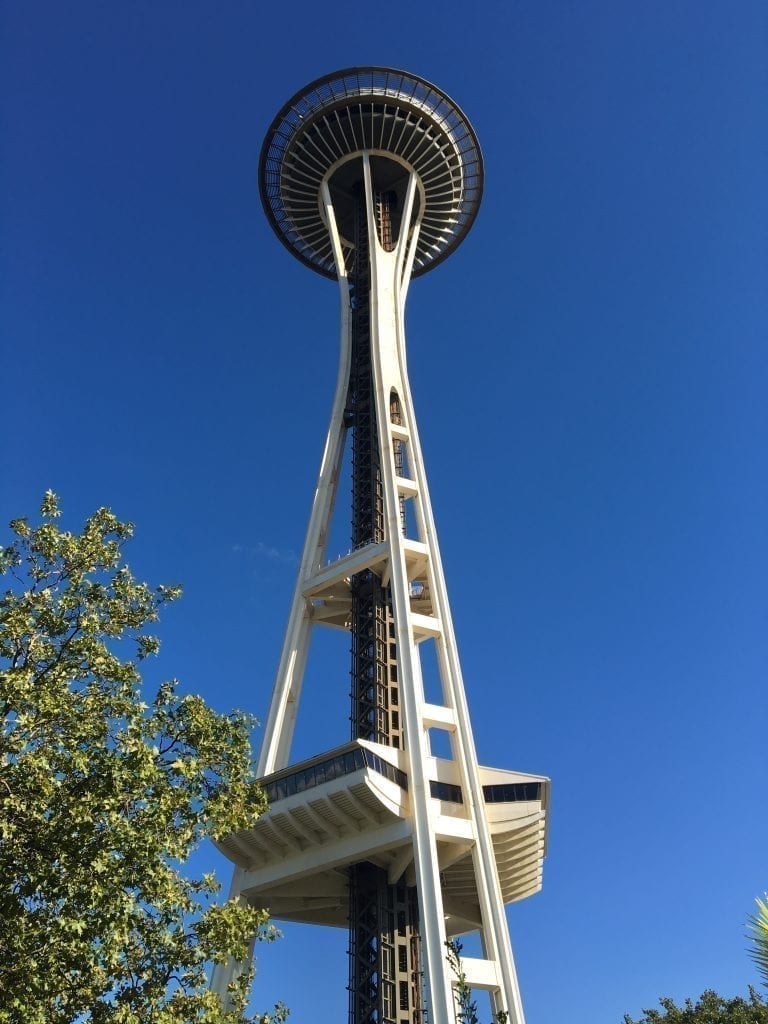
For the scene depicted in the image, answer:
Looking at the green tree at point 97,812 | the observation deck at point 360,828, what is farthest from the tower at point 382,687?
the green tree at point 97,812

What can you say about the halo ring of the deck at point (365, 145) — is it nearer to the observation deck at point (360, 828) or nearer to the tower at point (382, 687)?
the tower at point (382, 687)

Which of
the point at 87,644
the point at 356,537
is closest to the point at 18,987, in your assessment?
the point at 87,644

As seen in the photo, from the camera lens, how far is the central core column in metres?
27.6

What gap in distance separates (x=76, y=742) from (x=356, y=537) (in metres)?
25.7

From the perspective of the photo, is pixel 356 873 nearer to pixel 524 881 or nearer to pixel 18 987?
pixel 524 881

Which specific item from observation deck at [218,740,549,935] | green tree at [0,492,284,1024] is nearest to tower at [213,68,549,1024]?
observation deck at [218,740,549,935]

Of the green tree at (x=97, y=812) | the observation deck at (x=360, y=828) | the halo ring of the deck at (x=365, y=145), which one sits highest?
the halo ring of the deck at (x=365, y=145)

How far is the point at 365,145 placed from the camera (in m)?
47.6

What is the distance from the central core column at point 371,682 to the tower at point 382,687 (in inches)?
2.9

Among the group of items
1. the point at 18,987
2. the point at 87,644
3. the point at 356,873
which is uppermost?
the point at 356,873

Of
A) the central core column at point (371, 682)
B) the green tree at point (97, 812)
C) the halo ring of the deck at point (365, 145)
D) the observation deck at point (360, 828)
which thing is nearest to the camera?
the green tree at point (97, 812)

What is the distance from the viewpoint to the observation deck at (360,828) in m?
26.3

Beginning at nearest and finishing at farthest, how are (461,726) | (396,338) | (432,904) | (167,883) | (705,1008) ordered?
(167,883) → (432,904) → (461,726) → (705,1008) → (396,338)

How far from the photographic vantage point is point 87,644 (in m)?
14.6
